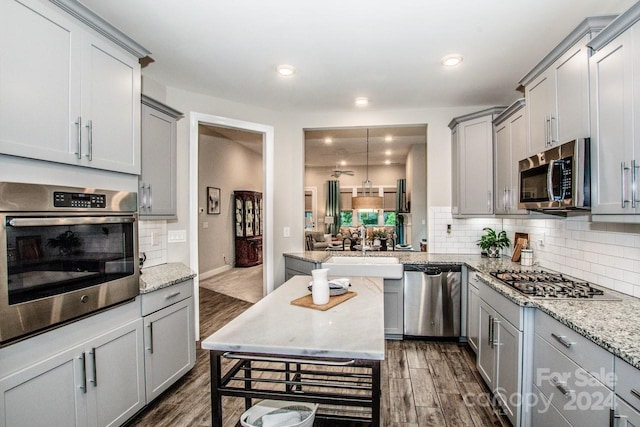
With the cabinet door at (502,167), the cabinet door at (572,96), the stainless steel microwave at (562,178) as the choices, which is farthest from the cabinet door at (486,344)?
the cabinet door at (572,96)

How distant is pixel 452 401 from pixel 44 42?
3252mm

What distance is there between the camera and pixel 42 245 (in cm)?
158

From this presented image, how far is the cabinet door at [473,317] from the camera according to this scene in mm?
2855

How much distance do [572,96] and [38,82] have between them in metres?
2.79

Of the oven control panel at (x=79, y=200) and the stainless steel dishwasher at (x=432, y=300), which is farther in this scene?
the stainless steel dishwasher at (x=432, y=300)

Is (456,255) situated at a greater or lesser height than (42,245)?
lesser

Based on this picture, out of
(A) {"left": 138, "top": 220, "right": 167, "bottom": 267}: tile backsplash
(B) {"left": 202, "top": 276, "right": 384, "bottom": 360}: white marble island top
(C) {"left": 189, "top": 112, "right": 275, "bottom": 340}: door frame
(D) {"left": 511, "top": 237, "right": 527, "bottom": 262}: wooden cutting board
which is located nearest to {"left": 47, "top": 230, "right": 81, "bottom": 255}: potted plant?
(B) {"left": 202, "top": 276, "right": 384, "bottom": 360}: white marble island top

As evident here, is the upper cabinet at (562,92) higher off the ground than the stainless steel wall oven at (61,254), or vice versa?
the upper cabinet at (562,92)

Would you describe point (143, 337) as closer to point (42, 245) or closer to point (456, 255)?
point (42, 245)

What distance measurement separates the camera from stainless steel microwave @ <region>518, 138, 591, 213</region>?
175cm

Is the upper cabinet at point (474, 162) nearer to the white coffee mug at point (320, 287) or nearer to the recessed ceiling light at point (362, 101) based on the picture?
the recessed ceiling light at point (362, 101)

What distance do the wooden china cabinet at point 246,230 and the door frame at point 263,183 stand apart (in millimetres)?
3980

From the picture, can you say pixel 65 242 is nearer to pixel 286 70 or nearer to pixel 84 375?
pixel 84 375

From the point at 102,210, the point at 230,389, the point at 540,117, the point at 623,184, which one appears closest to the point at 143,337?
the point at 102,210
